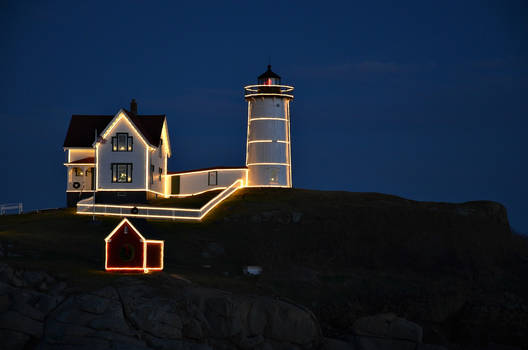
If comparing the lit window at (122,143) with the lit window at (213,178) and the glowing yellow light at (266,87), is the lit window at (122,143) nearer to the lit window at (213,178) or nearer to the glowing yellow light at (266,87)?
the lit window at (213,178)

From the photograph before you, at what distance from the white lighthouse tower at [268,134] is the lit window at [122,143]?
12.4 meters

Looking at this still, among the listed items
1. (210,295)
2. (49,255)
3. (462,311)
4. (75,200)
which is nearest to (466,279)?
(462,311)

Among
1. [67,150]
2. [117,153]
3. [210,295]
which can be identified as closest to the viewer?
[210,295]

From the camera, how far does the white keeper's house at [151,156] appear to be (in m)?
59.0

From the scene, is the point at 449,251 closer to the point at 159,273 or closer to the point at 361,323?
the point at 361,323

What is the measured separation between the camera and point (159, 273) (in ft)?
112

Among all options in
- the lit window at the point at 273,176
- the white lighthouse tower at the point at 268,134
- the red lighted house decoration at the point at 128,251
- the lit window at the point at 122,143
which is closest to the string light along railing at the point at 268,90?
the white lighthouse tower at the point at 268,134

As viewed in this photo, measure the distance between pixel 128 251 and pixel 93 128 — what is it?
31051mm

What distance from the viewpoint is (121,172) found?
59.1 m

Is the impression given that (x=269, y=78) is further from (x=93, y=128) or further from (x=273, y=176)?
(x=93, y=128)

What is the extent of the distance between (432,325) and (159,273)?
1409cm

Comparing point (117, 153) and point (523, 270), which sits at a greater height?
point (117, 153)

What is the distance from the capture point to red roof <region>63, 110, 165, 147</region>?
206ft

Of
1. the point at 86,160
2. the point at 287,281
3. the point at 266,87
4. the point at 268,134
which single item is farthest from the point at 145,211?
the point at 266,87
